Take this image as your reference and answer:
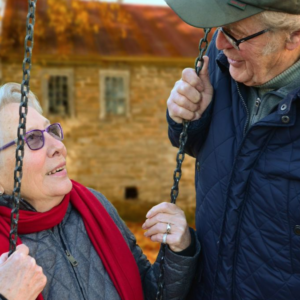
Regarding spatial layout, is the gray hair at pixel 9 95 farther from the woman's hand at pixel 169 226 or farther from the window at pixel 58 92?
the window at pixel 58 92

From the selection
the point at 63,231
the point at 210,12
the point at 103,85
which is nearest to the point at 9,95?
the point at 63,231

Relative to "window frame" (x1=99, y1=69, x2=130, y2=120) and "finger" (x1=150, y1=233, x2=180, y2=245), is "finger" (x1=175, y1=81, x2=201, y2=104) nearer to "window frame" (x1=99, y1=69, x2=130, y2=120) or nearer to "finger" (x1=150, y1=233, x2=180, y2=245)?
"finger" (x1=150, y1=233, x2=180, y2=245)

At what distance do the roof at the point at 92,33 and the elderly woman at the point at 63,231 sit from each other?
30.9 feet

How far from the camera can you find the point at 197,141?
2.16m

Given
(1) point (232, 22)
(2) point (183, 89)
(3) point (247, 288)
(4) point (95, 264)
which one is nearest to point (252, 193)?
(3) point (247, 288)

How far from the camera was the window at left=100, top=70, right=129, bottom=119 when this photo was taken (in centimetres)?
1177

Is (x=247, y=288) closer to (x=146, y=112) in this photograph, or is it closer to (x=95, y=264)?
(x=95, y=264)

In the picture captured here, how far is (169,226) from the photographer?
2.11 metres

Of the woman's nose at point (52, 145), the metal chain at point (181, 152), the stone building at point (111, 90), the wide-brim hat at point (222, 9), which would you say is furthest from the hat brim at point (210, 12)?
the stone building at point (111, 90)

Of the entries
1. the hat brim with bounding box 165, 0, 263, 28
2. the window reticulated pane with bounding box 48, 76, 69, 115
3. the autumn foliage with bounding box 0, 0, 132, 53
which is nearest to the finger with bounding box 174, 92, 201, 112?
the hat brim with bounding box 165, 0, 263, 28

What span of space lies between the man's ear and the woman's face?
3.91ft

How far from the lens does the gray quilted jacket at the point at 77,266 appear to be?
6.69 ft

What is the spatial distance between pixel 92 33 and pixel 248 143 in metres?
10.9

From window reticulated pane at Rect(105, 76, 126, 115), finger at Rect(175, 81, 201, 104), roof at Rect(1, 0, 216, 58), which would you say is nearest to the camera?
finger at Rect(175, 81, 201, 104)
